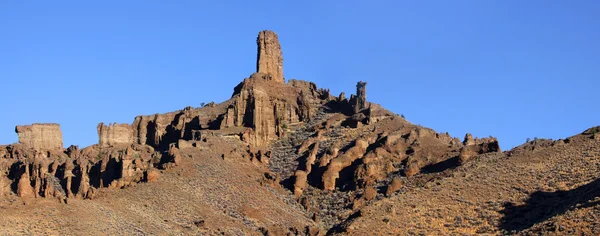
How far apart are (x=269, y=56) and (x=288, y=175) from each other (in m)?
25.2

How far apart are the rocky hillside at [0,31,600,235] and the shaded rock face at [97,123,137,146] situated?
0.71 feet

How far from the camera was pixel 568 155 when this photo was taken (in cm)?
13112

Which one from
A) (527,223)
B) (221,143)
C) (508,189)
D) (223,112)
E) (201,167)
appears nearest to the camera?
(527,223)

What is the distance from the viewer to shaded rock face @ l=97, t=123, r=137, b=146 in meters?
155

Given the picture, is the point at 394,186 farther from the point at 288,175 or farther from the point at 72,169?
the point at 72,169

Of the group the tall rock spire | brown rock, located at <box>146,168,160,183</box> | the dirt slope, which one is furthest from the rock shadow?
the tall rock spire

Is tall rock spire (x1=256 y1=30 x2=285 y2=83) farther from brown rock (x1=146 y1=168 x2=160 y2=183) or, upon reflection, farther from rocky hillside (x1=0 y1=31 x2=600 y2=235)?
brown rock (x1=146 y1=168 x2=160 y2=183)

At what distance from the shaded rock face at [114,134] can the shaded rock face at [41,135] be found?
4.76 meters

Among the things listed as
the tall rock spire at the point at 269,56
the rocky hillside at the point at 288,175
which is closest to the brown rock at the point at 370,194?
the rocky hillside at the point at 288,175

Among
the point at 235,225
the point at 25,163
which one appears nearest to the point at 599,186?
the point at 235,225

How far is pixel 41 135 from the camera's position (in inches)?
6004

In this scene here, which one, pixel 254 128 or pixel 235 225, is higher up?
pixel 254 128

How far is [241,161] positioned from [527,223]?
33218 mm

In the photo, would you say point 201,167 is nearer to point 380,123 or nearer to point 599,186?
point 380,123
